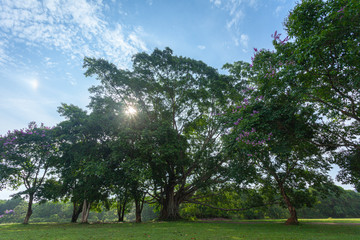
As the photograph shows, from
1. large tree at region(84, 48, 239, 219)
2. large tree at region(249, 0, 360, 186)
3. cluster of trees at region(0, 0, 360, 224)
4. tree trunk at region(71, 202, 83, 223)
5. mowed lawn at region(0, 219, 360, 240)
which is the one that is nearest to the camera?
large tree at region(249, 0, 360, 186)

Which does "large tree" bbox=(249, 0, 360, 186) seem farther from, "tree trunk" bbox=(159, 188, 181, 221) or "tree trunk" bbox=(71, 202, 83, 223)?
"tree trunk" bbox=(71, 202, 83, 223)

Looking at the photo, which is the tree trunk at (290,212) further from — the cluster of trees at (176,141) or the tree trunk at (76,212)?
the tree trunk at (76,212)

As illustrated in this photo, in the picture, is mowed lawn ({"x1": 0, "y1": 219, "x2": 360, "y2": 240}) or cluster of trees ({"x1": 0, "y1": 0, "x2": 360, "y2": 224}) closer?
mowed lawn ({"x1": 0, "y1": 219, "x2": 360, "y2": 240})

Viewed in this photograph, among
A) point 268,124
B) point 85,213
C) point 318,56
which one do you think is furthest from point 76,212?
point 318,56

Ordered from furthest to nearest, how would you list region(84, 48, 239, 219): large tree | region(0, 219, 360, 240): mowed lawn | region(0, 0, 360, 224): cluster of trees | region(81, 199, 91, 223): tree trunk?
1. region(81, 199, 91, 223): tree trunk
2. region(84, 48, 239, 219): large tree
3. region(0, 0, 360, 224): cluster of trees
4. region(0, 219, 360, 240): mowed lawn

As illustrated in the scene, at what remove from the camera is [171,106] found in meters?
18.8

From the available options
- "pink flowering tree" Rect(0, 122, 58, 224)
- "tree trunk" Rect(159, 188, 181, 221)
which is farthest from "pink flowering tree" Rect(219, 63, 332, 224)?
"pink flowering tree" Rect(0, 122, 58, 224)

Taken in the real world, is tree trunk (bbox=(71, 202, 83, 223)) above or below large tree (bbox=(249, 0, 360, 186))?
below

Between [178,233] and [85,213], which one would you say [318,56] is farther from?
[85,213]

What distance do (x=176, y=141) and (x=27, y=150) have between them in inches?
661

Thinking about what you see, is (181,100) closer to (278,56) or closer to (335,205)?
(278,56)

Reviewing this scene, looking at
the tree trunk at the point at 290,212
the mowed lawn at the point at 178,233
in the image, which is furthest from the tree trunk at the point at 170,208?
the tree trunk at the point at 290,212

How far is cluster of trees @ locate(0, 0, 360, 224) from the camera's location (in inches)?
383

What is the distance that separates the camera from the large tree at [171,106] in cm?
1569
